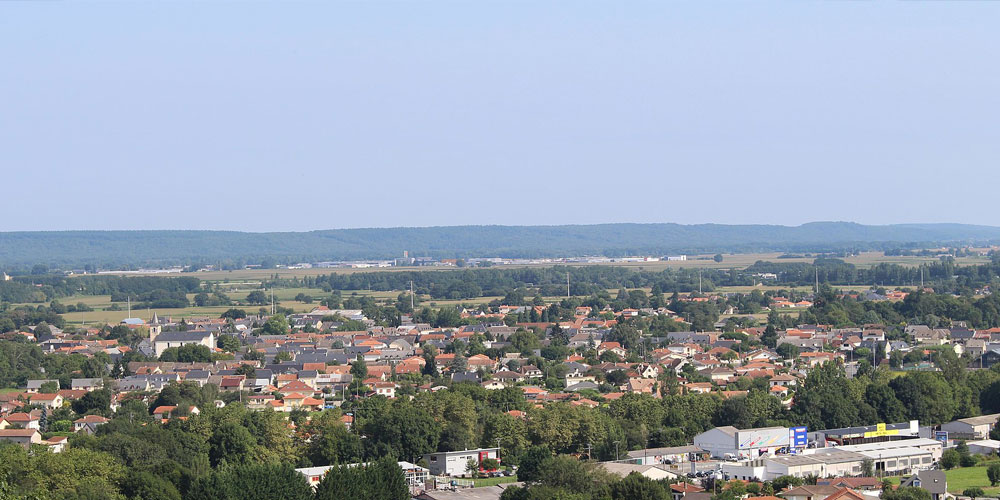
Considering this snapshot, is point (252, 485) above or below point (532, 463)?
above

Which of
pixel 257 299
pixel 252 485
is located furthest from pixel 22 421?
pixel 257 299

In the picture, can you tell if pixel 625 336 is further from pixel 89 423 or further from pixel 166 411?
pixel 89 423

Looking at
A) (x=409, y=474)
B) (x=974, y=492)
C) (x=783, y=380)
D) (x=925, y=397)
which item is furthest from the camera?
(x=783, y=380)

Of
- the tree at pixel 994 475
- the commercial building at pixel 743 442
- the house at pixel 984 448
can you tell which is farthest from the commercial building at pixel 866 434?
the tree at pixel 994 475

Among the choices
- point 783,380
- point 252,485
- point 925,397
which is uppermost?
point 252,485

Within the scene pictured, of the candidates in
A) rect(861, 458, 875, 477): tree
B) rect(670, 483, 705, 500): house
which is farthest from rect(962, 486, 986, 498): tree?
rect(670, 483, 705, 500): house

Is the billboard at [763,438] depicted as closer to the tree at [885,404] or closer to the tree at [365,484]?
the tree at [885,404]
